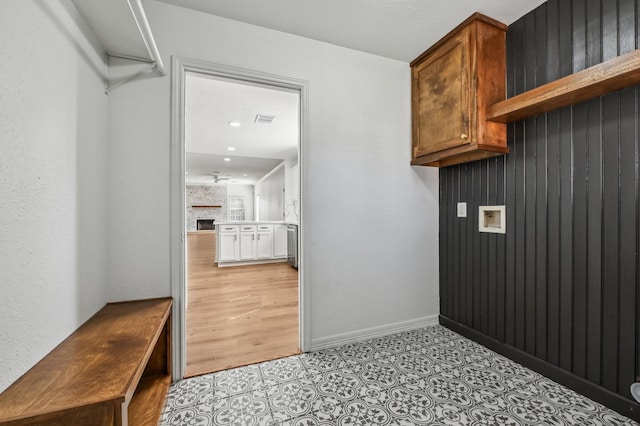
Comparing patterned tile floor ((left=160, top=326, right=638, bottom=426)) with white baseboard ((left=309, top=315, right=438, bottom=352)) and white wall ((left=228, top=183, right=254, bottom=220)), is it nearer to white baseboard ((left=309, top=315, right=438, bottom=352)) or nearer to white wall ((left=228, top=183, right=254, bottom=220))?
white baseboard ((left=309, top=315, right=438, bottom=352))

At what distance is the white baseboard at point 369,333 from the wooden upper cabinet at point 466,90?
1.53 m

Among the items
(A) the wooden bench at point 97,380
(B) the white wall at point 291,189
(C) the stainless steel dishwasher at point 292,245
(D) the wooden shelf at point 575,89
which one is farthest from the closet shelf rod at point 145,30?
(B) the white wall at point 291,189

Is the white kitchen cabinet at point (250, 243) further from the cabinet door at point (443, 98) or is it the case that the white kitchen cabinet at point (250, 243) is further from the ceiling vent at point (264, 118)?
the cabinet door at point (443, 98)

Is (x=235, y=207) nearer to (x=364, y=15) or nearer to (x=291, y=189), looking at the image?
(x=291, y=189)

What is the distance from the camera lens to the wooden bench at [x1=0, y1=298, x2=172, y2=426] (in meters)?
0.82

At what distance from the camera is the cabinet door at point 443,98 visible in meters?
1.99

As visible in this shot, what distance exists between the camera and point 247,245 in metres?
5.99

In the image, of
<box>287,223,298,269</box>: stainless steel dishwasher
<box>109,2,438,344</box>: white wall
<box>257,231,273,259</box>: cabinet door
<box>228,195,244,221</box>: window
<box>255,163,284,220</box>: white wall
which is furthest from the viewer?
<box>228,195,244,221</box>: window

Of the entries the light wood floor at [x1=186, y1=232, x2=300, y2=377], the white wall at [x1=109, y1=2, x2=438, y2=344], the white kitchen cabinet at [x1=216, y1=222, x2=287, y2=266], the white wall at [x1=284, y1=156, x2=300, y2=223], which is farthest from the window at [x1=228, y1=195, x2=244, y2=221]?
the white wall at [x1=109, y1=2, x2=438, y2=344]

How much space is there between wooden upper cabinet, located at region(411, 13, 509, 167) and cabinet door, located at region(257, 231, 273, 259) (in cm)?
452

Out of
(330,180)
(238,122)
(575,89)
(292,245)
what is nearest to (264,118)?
(238,122)

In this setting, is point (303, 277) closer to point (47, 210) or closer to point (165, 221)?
point (165, 221)

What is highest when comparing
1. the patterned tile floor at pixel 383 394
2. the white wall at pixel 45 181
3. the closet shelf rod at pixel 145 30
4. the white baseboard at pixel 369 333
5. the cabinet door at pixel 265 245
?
the closet shelf rod at pixel 145 30

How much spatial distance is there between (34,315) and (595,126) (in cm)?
290
